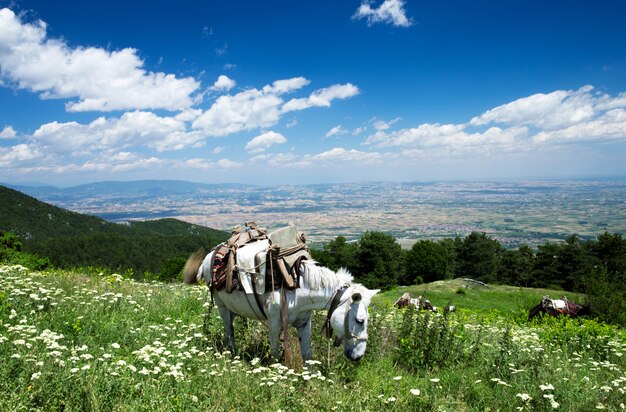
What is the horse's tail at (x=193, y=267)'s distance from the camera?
6.36 meters

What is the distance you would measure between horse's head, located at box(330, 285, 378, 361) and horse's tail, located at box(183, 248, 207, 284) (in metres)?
2.68

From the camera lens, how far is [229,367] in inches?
185

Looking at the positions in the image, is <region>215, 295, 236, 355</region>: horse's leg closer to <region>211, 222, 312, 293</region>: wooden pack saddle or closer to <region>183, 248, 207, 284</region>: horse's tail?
<region>211, 222, 312, 293</region>: wooden pack saddle

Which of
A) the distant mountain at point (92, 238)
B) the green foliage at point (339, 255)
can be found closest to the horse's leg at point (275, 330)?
the distant mountain at point (92, 238)

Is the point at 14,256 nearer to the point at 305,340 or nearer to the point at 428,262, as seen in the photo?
the point at 305,340

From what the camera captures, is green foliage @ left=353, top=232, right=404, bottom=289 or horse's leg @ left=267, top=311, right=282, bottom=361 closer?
horse's leg @ left=267, top=311, right=282, bottom=361

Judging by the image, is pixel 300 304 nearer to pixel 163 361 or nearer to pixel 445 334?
pixel 163 361

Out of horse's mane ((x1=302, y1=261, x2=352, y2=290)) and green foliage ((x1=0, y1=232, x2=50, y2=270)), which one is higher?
horse's mane ((x1=302, y1=261, x2=352, y2=290))

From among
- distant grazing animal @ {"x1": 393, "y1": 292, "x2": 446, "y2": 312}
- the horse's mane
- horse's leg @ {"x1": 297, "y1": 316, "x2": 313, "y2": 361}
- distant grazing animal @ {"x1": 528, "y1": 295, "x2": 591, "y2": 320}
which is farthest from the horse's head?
distant grazing animal @ {"x1": 528, "y1": 295, "x2": 591, "y2": 320}

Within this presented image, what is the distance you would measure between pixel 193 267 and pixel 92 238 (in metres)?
75.9

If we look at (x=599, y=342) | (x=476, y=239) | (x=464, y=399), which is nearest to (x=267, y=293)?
(x=464, y=399)

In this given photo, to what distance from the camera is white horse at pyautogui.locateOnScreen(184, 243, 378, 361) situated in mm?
5117

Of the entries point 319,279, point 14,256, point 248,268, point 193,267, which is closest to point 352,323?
point 319,279

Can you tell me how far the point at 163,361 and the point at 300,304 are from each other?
1.92m
